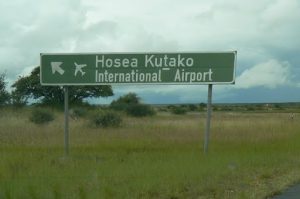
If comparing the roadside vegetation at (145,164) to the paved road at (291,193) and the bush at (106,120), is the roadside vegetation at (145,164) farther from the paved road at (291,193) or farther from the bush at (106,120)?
the bush at (106,120)

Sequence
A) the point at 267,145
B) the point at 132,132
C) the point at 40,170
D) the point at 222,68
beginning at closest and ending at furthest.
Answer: the point at 40,170, the point at 222,68, the point at 267,145, the point at 132,132

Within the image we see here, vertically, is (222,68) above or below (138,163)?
above

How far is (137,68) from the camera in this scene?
1805 cm

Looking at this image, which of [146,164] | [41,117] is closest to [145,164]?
[146,164]

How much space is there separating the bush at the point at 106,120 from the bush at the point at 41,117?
470 cm

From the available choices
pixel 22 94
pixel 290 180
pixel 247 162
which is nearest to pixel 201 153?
pixel 247 162

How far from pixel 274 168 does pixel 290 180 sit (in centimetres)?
213

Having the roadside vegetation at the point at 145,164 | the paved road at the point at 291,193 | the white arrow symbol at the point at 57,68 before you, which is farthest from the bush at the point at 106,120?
the paved road at the point at 291,193

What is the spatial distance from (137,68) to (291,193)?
806 cm

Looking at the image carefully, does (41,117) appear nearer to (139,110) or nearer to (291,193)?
(139,110)

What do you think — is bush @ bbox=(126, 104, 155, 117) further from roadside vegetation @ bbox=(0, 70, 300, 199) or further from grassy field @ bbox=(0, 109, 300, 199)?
grassy field @ bbox=(0, 109, 300, 199)

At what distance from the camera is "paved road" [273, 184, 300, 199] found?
34.6 ft

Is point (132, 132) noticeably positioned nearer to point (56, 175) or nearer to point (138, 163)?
point (138, 163)

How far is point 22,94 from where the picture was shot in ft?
187
